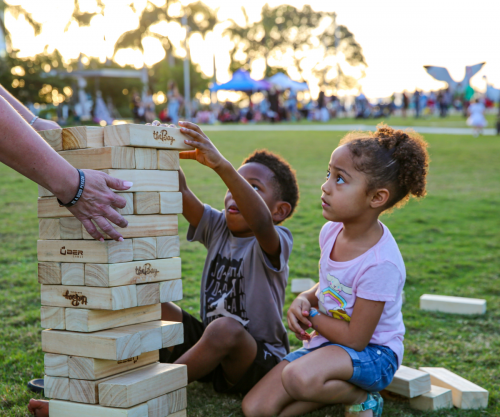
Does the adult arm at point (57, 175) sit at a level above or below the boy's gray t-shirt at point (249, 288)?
above

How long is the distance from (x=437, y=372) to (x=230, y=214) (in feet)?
4.59

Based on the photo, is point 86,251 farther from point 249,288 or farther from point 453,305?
point 453,305

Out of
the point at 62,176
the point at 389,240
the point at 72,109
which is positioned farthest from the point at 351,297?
the point at 72,109

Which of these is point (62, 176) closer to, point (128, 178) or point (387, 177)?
point (128, 178)

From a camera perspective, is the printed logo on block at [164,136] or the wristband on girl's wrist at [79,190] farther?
the printed logo on block at [164,136]

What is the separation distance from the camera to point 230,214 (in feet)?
9.02

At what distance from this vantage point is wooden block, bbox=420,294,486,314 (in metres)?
3.99

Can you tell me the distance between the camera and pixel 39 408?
7.54 ft

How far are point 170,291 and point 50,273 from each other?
478 mm

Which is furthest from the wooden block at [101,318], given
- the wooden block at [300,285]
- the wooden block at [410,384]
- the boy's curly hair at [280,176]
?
the wooden block at [300,285]

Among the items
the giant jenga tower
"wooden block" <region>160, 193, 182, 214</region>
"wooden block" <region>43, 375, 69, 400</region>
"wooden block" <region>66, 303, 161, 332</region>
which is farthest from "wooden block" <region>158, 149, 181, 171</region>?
"wooden block" <region>43, 375, 69, 400</region>

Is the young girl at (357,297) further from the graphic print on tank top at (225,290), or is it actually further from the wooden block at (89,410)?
the wooden block at (89,410)

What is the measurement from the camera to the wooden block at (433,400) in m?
2.55

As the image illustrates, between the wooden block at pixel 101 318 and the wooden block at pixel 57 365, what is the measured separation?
13 centimetres
